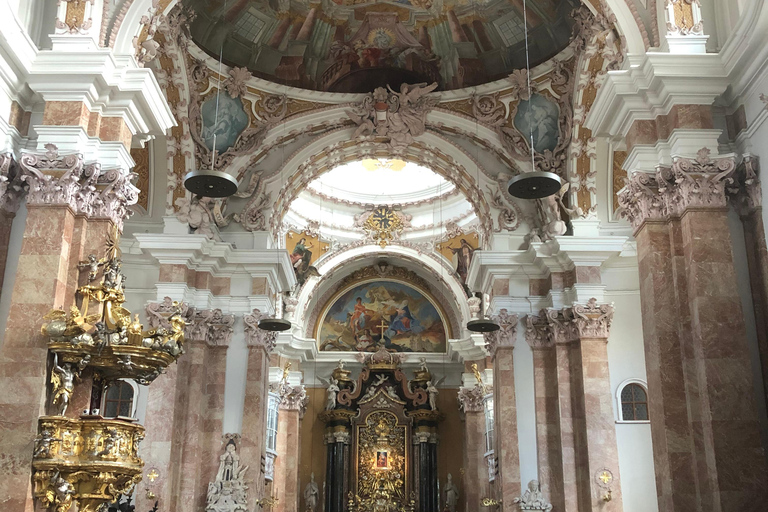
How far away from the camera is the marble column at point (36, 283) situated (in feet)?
24.3

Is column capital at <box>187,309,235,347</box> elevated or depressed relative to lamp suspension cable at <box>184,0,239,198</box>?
depressed

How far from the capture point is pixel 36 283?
7.92 m

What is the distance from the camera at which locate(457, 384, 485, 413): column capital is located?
74.0ft

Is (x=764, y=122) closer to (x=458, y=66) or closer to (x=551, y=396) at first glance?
(x=551, y=396)

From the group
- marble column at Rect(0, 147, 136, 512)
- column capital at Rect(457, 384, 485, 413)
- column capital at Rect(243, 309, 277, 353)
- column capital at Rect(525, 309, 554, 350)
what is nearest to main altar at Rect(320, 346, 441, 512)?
column capital at Rect(457, 384, 485, 413)

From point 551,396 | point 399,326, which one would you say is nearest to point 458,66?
point 551,396

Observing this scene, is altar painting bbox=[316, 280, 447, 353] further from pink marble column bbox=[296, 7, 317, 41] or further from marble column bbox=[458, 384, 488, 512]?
pink marble column bbox=[296, 7, 317, 41]

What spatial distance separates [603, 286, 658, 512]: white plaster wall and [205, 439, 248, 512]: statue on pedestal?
6166 mm

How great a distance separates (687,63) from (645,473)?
7.20 meters

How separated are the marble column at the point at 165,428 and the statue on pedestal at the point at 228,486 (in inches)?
22.6

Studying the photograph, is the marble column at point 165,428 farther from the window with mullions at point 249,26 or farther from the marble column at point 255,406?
the window with mullions at point 249,26

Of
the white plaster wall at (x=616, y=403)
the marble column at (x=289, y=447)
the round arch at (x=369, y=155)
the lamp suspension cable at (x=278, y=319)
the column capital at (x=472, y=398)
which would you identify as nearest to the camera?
the white plaster wall at (x=616, y=403)

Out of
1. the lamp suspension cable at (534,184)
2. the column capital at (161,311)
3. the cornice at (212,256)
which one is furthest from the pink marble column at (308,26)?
the lamp suspension cable at (534,184)

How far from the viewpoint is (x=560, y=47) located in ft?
46.3
